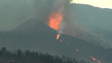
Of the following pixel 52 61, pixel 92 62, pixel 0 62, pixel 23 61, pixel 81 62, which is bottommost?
pixel 0 62

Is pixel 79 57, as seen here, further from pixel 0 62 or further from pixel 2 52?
pixel 0 62

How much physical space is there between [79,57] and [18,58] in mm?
106839

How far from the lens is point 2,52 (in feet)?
362

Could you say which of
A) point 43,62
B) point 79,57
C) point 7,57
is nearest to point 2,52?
point 7,57

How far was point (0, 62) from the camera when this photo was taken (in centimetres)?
9306

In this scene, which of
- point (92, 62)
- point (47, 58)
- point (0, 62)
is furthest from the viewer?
point (92, 62)

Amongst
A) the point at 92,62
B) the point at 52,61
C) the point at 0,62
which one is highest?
the point at 92,62

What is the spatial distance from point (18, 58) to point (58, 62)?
2254cm

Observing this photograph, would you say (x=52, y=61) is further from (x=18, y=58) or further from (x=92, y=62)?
(x=92, y=62)

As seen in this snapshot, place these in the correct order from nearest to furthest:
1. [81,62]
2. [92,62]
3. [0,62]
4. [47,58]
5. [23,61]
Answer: [0,62]
[23,61]
[47,58]
[81,62]
[92,62]

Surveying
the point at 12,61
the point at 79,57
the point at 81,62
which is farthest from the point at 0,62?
the point at 79,57

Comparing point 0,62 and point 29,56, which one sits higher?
point 29,56

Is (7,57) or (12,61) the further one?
(7,57)

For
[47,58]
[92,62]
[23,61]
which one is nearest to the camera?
[23,61]
